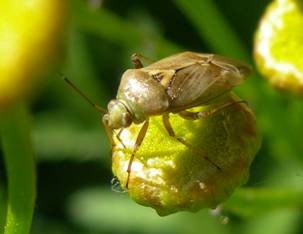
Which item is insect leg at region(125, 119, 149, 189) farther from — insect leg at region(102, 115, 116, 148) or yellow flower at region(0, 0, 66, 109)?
yellow flower at region(0, 0, 66, 109)

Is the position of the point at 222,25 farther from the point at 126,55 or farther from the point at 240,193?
the point at 126,55

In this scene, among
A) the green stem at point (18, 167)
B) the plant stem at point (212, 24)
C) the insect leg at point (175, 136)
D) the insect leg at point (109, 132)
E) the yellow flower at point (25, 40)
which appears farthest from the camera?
the plant stem at point (212, 24)

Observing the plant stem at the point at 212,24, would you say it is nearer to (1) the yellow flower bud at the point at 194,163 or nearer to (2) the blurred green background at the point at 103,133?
(2) the blurred green background at the point at 103,133

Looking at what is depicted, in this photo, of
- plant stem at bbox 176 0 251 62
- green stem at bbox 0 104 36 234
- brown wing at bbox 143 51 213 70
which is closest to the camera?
green stem at bbox 0 104 36 234

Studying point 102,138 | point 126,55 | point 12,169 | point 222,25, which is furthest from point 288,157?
point 12,169

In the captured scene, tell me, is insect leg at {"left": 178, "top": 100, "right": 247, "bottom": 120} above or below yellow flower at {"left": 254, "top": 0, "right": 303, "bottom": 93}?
→ below

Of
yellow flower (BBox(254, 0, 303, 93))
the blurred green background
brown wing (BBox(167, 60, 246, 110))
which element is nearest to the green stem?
brown wing (BBox(167, 60, 246, 110))

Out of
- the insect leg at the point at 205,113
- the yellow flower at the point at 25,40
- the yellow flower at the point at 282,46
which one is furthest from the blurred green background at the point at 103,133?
the yellow flower at the point at 25,40
